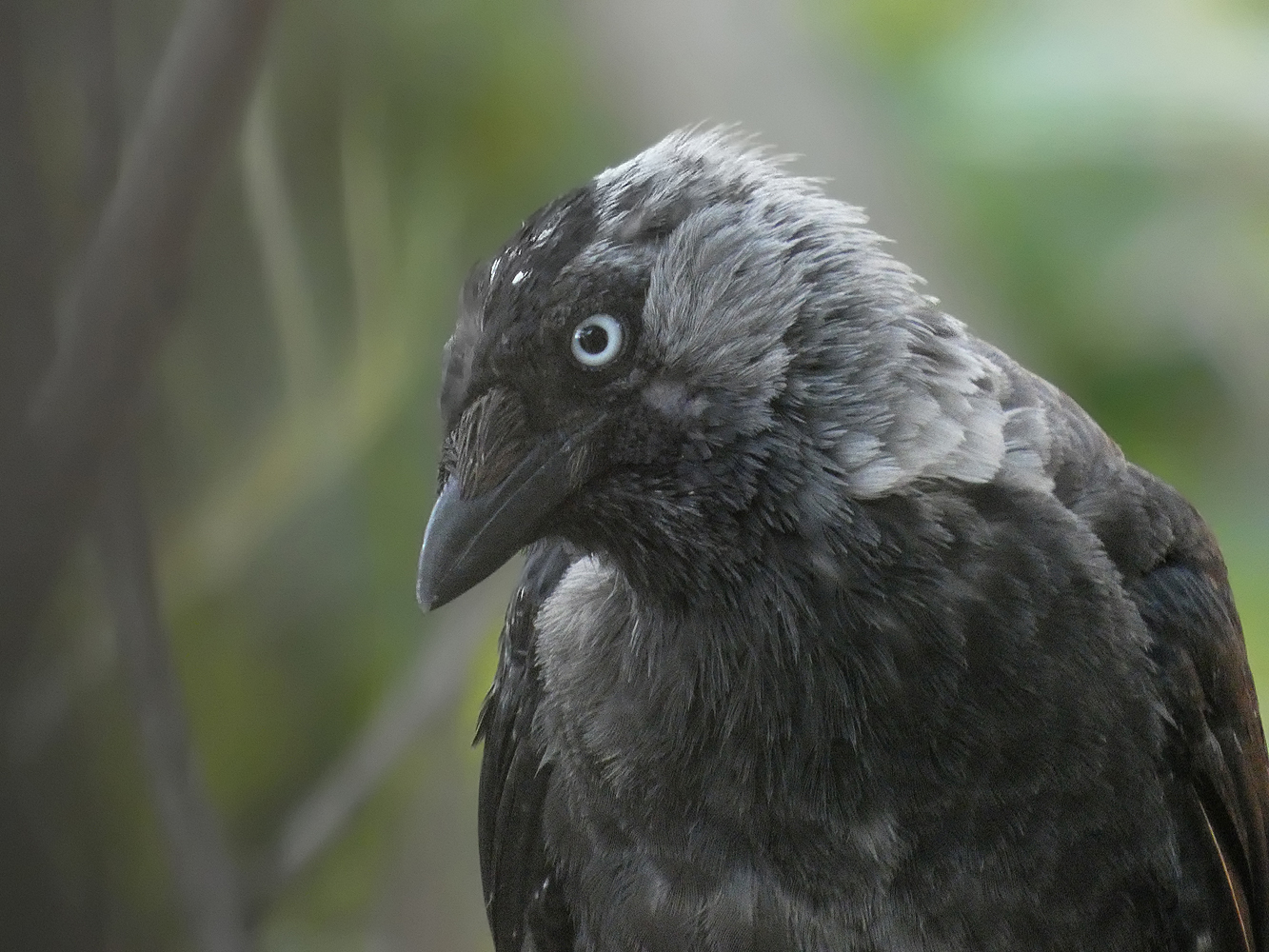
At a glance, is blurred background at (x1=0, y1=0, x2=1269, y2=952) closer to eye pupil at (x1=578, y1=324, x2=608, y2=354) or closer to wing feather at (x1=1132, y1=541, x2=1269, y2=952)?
eye pupil at (x1=578, y1=324, x2=608, y2=354)

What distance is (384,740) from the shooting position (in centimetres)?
235

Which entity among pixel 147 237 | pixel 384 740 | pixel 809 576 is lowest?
pixel 384 740

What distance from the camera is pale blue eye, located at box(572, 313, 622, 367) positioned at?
1332 mm

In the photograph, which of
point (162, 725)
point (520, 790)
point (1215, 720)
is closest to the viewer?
point (162, 725)

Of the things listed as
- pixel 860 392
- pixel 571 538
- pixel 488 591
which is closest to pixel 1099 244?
pixel 488 591

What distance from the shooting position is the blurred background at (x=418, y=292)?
4.33ft

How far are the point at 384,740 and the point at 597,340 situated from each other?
1246 millimetres

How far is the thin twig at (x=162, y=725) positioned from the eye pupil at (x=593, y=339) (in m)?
0.46

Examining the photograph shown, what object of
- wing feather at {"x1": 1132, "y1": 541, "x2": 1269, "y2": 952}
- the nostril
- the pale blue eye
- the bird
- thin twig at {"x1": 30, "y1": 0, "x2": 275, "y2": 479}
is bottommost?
wing feather at {"x1": 1132, "y1": 541, "x2": 1269, "y2": 952}

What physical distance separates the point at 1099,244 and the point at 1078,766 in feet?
5.56

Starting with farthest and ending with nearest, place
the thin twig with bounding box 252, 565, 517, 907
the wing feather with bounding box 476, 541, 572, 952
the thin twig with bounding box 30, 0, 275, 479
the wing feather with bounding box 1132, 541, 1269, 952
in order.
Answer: the thin twig with bounding box 252, 565, 517, 907, the wing feather with bounding box 476, 541, 572, 952, the wing feather with bounding box 1132, 541, 1269, 952, the thin twig with bounding box 30, 0, 275, 479

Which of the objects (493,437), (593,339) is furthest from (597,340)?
(493,437)

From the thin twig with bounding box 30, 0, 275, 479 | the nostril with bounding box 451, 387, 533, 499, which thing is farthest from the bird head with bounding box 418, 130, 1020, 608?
the thin twig with bounding box 30, 0, 275, 479

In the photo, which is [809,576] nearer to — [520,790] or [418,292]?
[520,790]
